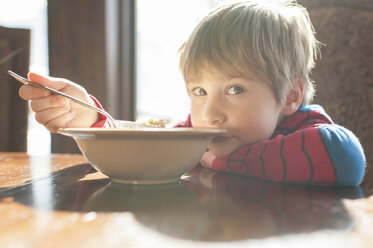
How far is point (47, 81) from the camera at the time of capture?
735 millimetres

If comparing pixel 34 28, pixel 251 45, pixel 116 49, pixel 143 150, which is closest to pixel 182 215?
pixel 143 150

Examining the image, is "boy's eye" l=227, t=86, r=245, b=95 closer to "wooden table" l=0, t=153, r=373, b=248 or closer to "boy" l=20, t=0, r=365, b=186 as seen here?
"boy" l=20, t=0, r=365, b=186

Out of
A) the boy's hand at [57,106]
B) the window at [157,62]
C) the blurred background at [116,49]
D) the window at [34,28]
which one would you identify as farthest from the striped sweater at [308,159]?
the window at [34,28]

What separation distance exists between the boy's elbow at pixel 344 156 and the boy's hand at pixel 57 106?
1.95 feet

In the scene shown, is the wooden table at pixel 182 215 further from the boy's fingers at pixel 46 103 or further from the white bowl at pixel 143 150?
the boy's fingers at pixel 46 103

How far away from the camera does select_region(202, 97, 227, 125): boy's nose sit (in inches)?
29.5

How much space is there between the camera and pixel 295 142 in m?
0.64

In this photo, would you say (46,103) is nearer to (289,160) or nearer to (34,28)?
(289,160)

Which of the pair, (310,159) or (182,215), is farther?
(310,159)

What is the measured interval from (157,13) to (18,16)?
3.00ft

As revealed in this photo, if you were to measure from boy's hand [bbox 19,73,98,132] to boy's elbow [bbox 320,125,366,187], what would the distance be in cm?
59

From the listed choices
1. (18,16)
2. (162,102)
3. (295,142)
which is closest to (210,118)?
(295,142)

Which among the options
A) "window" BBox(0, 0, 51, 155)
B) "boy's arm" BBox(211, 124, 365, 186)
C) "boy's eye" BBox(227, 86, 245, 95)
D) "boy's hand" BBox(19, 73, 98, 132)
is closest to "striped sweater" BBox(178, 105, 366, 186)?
"boy's arm" BBox(211, 124, 365, 186)

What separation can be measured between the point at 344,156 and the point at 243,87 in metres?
0.28
